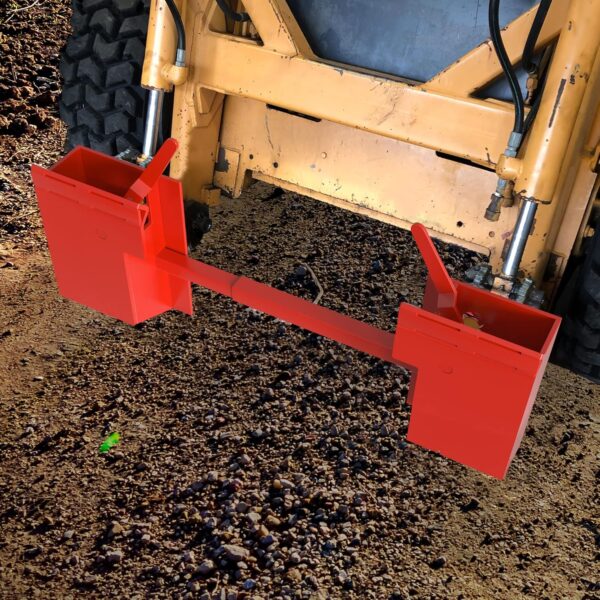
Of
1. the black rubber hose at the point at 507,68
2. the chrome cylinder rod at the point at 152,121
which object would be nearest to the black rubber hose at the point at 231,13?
the chrome cylinder rod at the point at 152,121

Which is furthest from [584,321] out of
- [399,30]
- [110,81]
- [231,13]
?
[110,81]

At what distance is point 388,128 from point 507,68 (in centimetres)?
39

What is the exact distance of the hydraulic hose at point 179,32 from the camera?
229 centimetres

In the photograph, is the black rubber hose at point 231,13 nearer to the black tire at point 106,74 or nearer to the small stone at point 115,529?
the black tire at point 106,74

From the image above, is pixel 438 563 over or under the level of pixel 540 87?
under

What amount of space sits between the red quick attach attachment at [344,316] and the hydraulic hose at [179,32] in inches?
14.8

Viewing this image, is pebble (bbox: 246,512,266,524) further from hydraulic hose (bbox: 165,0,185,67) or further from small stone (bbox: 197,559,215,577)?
hydraulic hose (bbox: 165,0,185,67)

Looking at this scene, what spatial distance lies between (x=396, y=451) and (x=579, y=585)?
605 millimetres

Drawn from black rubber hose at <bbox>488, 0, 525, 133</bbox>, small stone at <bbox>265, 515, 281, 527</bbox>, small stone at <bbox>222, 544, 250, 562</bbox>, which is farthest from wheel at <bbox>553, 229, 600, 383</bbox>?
small stone at <bbox>222, 544, 250, 562</bbox>

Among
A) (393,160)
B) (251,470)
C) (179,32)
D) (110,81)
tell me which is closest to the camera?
(251,470)

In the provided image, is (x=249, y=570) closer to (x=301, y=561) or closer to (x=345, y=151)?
(x=301, y=561)

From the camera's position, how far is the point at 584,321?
223 cm

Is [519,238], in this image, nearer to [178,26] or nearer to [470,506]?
[470,506]

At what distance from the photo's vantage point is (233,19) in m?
2.45
